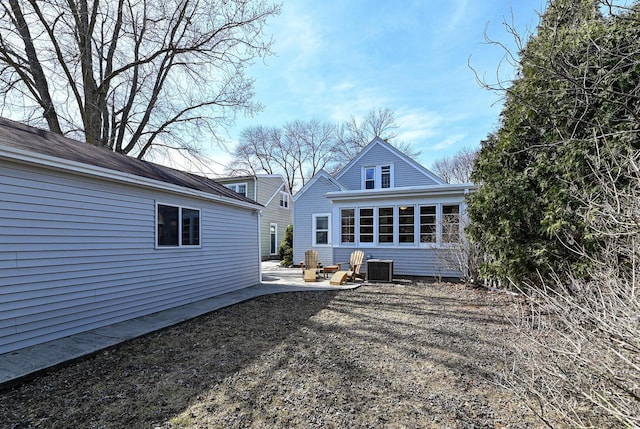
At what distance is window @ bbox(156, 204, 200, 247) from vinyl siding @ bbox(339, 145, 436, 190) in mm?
9074

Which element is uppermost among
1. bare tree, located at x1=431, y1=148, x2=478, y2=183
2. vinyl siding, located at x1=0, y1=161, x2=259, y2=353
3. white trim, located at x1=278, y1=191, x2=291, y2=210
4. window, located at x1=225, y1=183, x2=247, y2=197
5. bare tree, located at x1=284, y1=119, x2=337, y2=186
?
bare tree, located at x1=284, y1=119, x2=337, y2=186

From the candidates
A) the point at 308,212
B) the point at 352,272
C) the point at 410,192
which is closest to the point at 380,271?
the point at 352,272

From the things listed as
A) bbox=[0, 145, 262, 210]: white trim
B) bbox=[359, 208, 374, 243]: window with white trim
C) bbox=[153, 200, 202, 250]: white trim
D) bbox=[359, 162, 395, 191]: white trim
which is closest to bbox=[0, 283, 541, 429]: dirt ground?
bbox=[153, 200, 202, 250]: white trim

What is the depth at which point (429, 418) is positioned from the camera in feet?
8.66

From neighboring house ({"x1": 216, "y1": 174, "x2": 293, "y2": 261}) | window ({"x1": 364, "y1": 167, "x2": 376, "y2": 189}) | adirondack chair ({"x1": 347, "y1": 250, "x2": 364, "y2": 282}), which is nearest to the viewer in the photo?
adirondack chair ({"x1": 347, "y1": 250, "x2": 364, "y2": 282})

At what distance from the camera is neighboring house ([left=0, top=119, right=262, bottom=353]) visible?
13.0ft

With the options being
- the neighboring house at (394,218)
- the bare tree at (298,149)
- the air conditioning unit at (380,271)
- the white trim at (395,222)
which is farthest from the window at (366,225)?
the bare tree at (298,149)

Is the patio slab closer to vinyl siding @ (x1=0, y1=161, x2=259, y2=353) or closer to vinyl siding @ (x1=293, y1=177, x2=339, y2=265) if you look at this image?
vinyl siding @ (x1=0, y1=161, x2=259, y2=353)

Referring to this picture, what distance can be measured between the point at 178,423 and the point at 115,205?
4.03 metres

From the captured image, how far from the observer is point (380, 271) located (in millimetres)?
10062

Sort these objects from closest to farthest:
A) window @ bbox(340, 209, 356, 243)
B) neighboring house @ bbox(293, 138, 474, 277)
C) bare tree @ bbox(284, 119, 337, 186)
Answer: neighboring house @ bbox(293, 138, 474, 277) < window @ bbox(340, 209, 356, 243) < bare tree @ bbox(284, 119, 337, 186)

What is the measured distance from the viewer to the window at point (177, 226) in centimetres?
623

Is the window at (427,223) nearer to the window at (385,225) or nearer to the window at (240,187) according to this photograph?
the window at (385,225)

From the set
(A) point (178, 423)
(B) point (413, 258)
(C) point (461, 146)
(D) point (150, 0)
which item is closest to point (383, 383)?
(A) point (178, 423)
